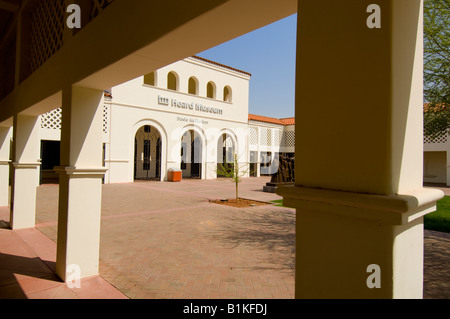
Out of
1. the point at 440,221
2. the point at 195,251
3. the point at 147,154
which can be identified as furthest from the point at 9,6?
the point at 147,154

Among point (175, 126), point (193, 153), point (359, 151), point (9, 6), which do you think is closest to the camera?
point (359, 151)

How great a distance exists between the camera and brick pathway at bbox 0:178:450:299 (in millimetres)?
3506

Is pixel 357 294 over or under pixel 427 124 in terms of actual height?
under

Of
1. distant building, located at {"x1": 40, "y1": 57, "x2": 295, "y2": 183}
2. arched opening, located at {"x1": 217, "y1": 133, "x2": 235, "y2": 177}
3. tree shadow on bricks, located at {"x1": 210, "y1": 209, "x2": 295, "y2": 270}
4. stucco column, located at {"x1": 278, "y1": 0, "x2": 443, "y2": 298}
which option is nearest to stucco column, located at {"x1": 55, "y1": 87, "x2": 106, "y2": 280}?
tree shadow on bricks, located at {"x1": 210, "y1": 209, "x2": 295, "y2": 270}

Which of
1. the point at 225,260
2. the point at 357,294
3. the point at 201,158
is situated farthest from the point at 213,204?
the point at 201,158

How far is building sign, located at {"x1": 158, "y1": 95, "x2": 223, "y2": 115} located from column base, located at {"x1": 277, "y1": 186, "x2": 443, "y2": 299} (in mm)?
18120

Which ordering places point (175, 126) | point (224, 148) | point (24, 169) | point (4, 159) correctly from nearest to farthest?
point (24, 169) → point (4, 159) → point (175, 126) → point (224, 148)

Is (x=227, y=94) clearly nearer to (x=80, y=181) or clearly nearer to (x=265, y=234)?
(x=265, y=234)

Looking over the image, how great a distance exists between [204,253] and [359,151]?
162 inches

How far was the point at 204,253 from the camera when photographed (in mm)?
4785

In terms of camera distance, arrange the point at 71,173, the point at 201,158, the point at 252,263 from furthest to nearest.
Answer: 1. the point at 201,158
2. the point at 252,263
3. the point at 71,173

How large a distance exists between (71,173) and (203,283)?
7.13 ft

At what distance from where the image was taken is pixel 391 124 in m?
1.03
